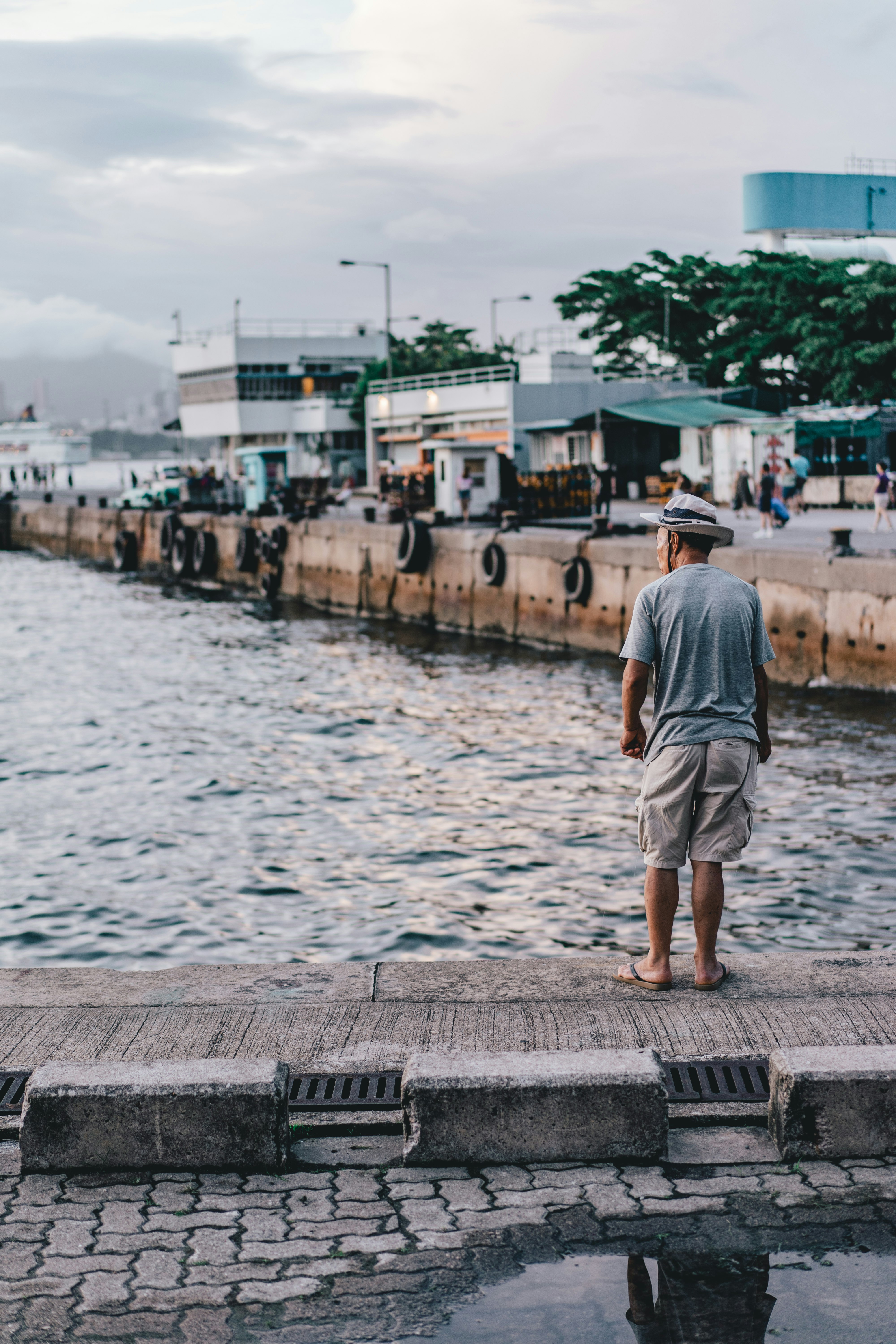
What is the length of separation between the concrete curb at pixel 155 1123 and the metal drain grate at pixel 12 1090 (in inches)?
9.6

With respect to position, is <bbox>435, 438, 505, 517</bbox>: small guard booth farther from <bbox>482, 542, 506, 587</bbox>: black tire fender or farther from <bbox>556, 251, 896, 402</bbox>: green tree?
<bbox>556, 251, 896, 402</bbox>: green tree

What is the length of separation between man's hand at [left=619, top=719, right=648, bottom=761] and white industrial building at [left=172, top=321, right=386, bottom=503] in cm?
8450

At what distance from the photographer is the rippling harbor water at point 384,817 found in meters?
9.69

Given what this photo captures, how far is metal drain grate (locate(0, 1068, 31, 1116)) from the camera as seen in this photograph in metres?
4.41

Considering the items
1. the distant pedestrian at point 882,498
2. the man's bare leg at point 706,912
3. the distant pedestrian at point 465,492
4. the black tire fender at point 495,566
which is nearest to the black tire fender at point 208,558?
the distant pedestrian at point 465,492

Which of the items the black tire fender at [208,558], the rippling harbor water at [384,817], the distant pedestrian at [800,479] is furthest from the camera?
the black tire fender at [208,558]

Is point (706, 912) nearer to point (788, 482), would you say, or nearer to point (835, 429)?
point (788, 482)

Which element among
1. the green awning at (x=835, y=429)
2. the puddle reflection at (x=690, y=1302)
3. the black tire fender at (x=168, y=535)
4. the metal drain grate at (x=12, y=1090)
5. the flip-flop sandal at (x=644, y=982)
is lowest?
the puddle reflection at (x=690, y=1302)

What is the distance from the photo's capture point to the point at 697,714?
533 cm

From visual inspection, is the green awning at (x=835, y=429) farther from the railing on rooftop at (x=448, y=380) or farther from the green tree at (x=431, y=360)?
the green tree at (x=431, y=360)

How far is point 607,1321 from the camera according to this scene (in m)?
3.30

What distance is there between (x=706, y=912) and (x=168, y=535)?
129 ft

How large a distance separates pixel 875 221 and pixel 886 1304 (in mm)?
69254

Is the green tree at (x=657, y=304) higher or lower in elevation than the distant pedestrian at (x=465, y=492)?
higher
